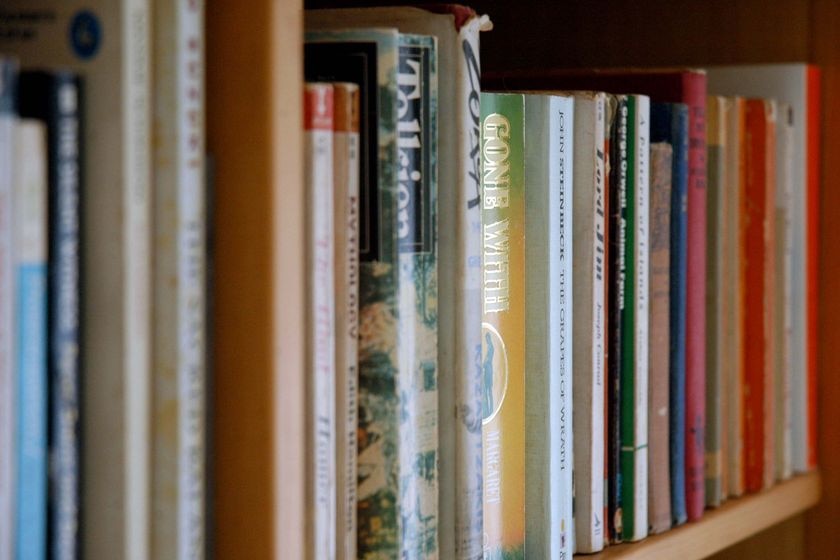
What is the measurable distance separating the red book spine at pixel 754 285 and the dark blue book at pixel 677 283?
11 cm

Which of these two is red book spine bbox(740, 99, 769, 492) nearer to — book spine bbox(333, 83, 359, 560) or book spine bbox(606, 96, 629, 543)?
book spine bbox(606, 96, 629, 543)

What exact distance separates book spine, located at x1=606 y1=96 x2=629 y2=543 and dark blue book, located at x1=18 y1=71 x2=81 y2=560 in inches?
16.6

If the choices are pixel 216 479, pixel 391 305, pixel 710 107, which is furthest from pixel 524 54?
pixel 216 479

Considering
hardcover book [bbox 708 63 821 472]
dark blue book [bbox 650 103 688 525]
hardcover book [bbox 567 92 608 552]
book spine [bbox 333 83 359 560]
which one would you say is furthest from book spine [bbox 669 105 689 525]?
book spine [bbox 333 83 359 560]

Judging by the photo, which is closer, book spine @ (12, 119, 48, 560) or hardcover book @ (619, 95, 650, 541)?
book spine @ (12, 119, 48, 560)

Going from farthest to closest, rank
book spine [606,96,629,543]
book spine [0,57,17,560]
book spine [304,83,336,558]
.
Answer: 1. book spine [606,96,629,543]
2. book spine [304,83,336,558]
3. book spine [0,57,17,560]

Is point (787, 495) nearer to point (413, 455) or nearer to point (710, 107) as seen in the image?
point (710, 107)

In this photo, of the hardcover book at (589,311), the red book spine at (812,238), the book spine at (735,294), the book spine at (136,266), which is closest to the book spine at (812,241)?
the red book spine at (812,238)

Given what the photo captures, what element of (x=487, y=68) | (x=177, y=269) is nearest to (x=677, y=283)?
(x=487, y=68)

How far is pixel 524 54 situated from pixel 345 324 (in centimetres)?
59

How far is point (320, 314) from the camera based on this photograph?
539 millimetres

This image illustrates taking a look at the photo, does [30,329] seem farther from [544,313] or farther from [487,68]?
[487,68]

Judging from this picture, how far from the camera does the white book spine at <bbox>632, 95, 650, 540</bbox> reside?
79 cm

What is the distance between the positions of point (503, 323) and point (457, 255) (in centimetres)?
8
